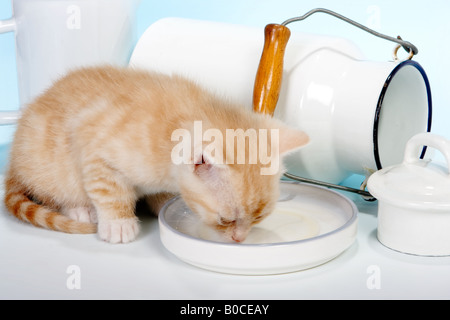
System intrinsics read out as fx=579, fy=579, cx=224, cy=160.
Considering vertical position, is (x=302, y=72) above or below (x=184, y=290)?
above

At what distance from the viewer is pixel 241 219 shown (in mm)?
1069

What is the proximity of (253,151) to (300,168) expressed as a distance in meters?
0.45

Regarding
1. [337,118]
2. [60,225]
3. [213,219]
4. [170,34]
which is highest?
[170,34]

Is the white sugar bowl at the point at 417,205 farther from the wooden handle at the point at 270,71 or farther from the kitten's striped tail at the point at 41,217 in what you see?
the kitten's striped tail at the point at 41,217

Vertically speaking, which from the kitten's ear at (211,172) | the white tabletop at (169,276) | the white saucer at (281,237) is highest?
the kitten's ear at (211,172)

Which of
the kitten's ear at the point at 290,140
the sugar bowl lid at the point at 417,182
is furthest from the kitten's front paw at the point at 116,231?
the sugar bowl lid at the point at 417,182

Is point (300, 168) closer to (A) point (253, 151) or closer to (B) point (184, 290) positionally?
(A) point (253, 151)

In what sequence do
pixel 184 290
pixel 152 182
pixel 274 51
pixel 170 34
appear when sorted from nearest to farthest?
pixel 184 290 → pixel 152 182 → pixel 274 51 → pixel 170 34

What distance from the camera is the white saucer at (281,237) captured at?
1020 mm

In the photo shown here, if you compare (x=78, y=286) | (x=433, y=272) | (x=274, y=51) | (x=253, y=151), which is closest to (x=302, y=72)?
(x=274, y=51)

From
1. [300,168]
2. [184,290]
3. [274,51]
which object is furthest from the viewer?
[300,168]

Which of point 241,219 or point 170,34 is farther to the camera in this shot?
point 170,34

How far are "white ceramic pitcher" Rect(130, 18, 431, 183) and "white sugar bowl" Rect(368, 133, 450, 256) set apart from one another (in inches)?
7.2

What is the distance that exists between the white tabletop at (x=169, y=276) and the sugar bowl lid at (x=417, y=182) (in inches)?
4.8
